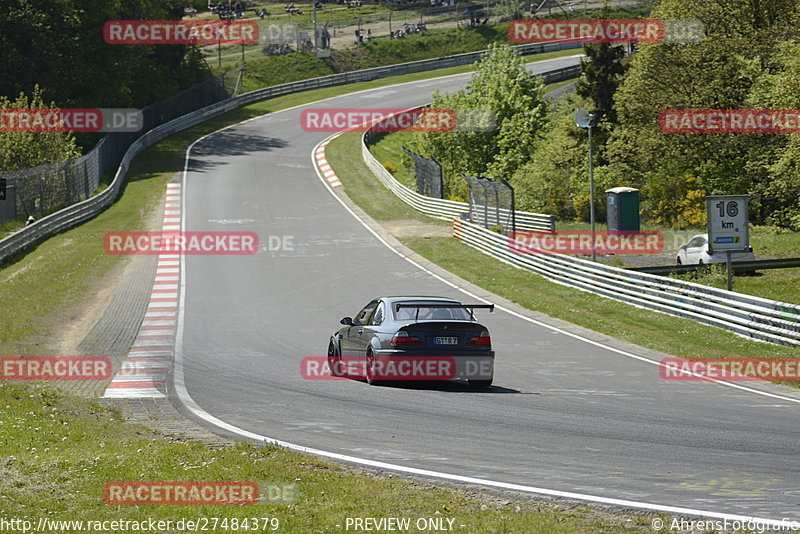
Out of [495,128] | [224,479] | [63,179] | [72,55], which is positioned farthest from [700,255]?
[72,55]

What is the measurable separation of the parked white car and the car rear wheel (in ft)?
57.1

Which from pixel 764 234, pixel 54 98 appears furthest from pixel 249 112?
pixel 764 234

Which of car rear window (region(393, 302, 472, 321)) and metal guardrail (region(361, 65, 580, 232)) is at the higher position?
metal guardrail (region(361, 65, 580, 232))

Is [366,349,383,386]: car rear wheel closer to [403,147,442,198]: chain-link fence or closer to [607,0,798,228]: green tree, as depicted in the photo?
[607,0,798,228]: green tree

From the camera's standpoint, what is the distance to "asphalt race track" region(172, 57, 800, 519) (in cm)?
913

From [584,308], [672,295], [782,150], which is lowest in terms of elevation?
[584,308]

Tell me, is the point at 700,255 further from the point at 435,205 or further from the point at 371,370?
the point at 371,370

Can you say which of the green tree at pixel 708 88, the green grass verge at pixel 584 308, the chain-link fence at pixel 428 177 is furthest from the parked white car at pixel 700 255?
the chain-link fence at pixel 428 177

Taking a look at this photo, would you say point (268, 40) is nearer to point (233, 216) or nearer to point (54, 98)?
point (54, 98)

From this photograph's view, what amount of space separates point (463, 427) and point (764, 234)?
31.0m

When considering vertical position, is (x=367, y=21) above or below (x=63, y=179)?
above

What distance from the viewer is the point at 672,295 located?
25.1m

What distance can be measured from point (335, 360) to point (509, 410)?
207 inches

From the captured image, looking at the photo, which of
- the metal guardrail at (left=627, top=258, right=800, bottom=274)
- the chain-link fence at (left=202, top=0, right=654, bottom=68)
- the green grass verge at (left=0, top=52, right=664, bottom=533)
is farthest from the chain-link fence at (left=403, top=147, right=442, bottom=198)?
the chain-link fence at (left=202, top=0, right=654, bottom=68)
